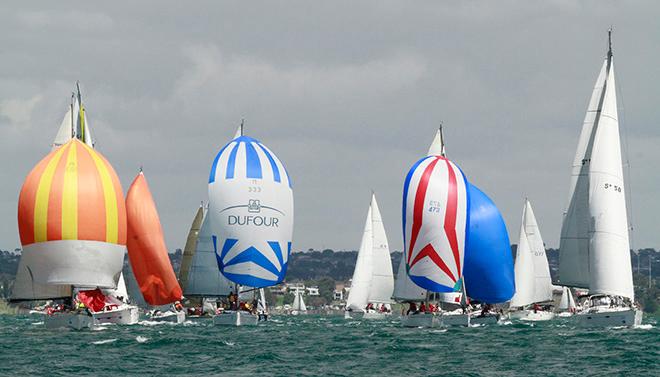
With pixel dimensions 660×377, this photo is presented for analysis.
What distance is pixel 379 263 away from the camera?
103688 millimetres

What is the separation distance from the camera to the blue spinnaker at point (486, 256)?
71.0m

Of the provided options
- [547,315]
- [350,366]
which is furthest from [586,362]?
[547,315]

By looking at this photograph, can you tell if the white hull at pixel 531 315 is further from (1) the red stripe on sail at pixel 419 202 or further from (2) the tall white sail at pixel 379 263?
(1) the red stripe on sail at pixel 419 202

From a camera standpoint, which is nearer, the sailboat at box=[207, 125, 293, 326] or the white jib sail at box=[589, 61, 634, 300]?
the white jib sail at box=[589, 61, 634, 300]

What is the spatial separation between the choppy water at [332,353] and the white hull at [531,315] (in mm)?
28923

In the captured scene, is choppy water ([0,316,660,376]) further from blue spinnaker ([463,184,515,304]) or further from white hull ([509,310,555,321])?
white hull ([509,310,555,321])

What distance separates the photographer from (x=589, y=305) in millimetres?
61188

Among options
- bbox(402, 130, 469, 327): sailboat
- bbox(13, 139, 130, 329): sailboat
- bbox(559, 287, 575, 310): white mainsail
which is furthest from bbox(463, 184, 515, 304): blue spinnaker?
bbox(559, 287, 575, 310): white mainsail

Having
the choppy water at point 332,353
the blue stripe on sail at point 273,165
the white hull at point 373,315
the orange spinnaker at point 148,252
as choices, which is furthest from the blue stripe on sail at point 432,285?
the white hull at point 373,315

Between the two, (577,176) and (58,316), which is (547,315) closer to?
(577,176)

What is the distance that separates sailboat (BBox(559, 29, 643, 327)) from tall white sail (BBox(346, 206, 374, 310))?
40720 mm

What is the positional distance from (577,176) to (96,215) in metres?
22.3

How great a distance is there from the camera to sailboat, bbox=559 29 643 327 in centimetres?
5941

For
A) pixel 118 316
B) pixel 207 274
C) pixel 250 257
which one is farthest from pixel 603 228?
pixel 207 274
